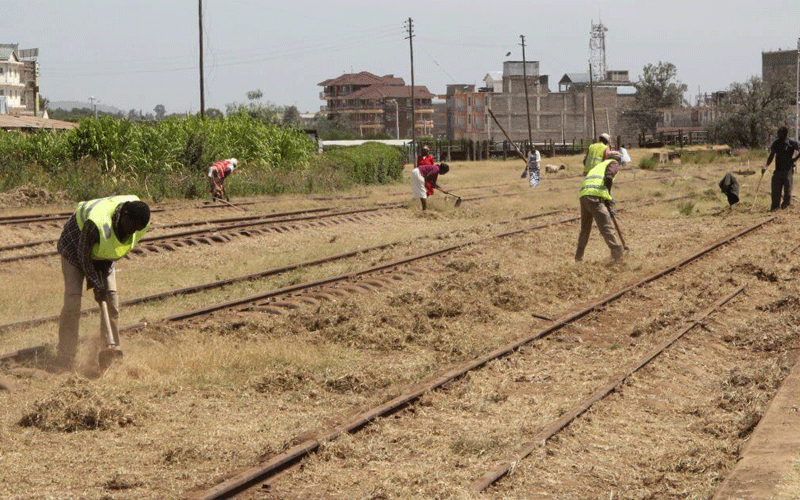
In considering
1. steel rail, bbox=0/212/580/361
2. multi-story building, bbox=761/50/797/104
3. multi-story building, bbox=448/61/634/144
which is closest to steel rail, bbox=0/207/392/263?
steel rail, bbox=0/212/580/361

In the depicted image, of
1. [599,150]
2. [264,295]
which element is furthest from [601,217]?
[264,295]

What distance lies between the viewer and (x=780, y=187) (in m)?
25.5

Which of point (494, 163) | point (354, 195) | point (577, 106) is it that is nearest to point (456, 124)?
point (577, 106)

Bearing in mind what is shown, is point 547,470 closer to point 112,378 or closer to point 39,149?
point 112,378

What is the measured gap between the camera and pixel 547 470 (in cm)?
710

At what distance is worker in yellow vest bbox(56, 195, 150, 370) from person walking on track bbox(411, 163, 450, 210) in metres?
16.2

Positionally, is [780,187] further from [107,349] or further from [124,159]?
[107,349]

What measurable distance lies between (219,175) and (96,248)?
1816 cm

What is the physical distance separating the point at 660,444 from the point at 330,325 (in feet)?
15.7

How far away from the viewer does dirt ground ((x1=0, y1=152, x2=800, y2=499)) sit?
22.8 ft

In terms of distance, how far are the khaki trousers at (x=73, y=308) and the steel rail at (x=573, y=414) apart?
4076mm

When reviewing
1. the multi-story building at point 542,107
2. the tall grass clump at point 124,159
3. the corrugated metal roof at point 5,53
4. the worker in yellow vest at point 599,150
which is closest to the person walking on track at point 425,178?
the tall grass clump at point 124,159

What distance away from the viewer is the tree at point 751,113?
289 feet

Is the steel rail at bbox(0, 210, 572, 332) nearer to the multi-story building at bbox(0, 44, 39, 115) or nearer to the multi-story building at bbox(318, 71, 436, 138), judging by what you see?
the multi-story building at bbox(0, 44, 39, 115)
